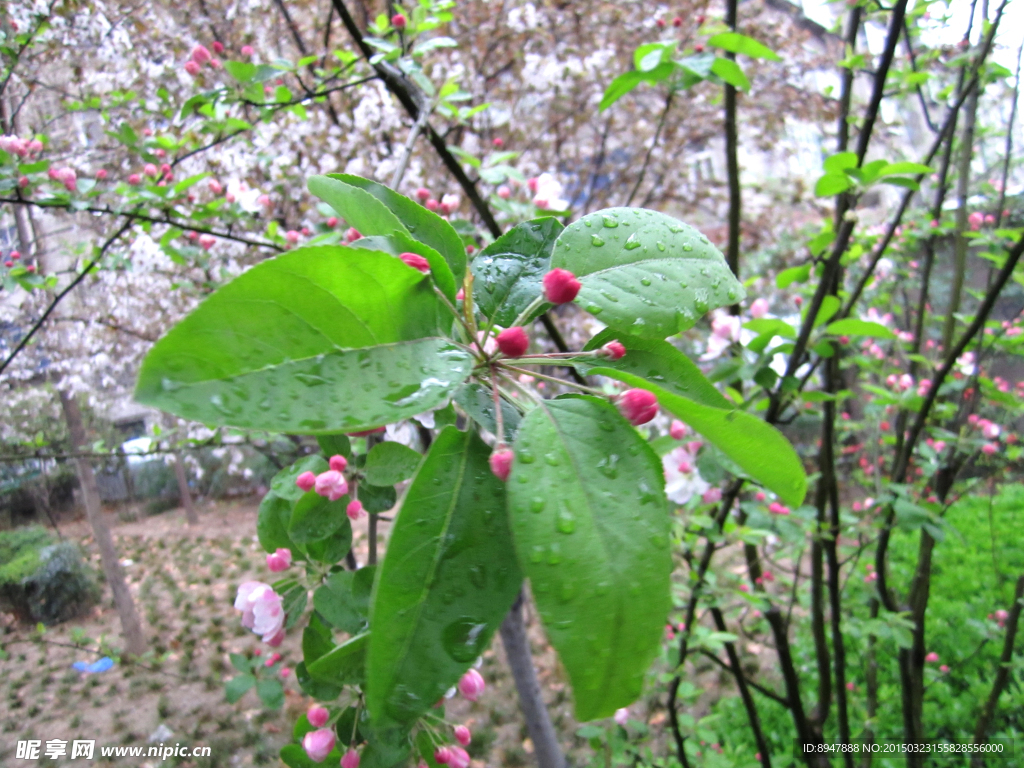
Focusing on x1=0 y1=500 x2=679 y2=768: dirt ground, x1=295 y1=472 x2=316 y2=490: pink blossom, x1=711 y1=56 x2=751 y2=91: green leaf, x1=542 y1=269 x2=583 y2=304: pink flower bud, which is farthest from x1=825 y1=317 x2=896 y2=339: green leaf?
x1=0 y1=500 x2=679 y2=768: dirt ground

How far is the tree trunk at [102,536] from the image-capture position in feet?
5.90

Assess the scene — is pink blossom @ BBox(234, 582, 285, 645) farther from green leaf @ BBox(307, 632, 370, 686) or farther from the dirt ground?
the dirt ground

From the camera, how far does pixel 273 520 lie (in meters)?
0.60

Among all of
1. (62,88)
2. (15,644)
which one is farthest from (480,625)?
(62,88)

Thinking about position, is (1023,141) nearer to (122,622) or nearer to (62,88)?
(62,88)

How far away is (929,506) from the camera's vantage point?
1356 mm

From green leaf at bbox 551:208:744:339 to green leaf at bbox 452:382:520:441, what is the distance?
87mm

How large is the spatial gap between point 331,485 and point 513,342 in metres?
0.25

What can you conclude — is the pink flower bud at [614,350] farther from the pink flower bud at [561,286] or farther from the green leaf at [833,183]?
the green leaf at [833,183]

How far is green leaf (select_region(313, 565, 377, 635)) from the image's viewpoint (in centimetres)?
54

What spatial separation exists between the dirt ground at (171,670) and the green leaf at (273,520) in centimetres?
64

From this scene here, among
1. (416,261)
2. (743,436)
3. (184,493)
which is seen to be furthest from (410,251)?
(184,493)

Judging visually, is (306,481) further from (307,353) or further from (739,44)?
(739,44)

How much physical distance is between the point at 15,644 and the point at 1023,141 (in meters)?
4.53
